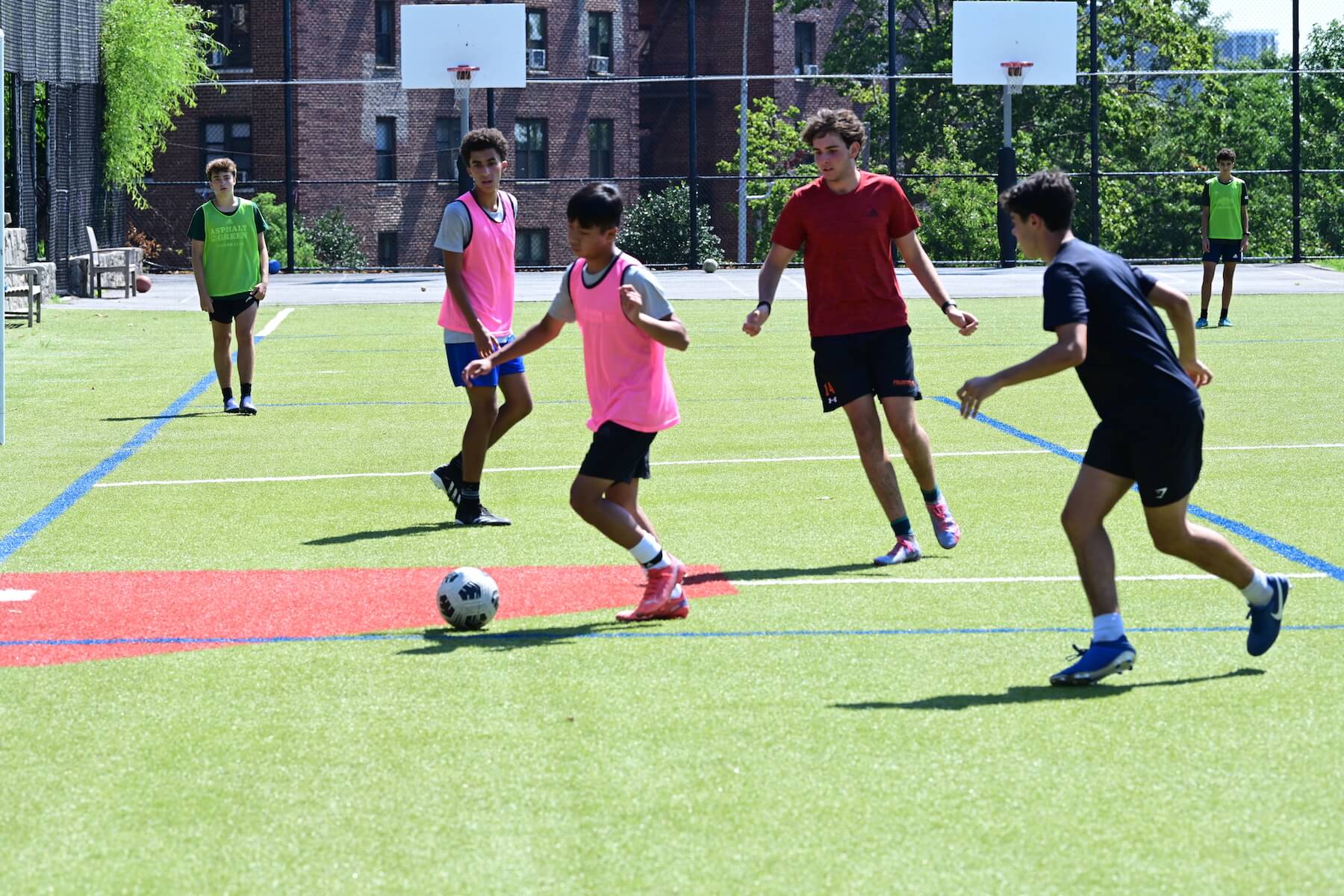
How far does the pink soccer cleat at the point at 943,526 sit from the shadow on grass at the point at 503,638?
2.08m

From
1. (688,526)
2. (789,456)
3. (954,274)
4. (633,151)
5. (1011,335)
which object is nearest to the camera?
(688,526)

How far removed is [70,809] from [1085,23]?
52.3 m

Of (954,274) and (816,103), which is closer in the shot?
(954,274)

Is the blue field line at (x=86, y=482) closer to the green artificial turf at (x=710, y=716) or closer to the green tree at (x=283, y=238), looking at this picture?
the green artificial turf at (x=710, y=716)

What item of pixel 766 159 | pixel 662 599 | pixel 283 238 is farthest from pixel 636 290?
pixel 766 159

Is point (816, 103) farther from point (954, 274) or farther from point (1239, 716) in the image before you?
point (1239, 716)

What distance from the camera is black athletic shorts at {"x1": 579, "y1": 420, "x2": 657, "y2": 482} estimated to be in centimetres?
718

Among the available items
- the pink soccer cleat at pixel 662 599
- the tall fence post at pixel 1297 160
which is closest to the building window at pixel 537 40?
the tall fence post at pixel 1297 160

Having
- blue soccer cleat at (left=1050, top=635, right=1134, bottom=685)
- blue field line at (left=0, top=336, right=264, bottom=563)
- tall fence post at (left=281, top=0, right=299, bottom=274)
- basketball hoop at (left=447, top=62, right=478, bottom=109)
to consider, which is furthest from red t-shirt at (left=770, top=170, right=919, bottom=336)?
tall fence post at (left=281, top=0, right=299, bottom=274)

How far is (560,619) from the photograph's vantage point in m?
7.32

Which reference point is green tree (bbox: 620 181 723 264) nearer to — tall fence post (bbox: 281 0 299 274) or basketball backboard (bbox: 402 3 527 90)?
basketball backboard (bbox: 402 3 527 90)

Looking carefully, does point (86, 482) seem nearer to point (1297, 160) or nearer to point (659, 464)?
point (659, 464)

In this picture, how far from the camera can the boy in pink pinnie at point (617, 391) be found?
7.11 meters

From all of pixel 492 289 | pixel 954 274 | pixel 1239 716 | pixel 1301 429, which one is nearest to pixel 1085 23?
pixel 954 274
